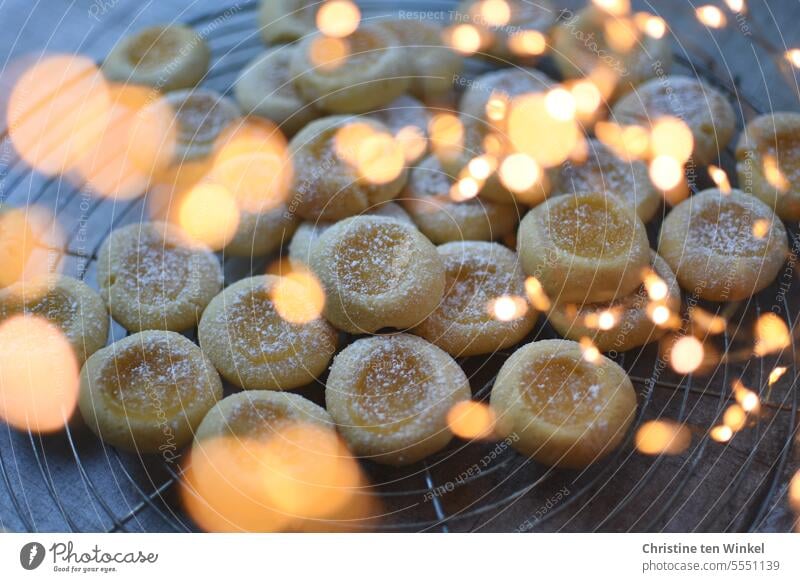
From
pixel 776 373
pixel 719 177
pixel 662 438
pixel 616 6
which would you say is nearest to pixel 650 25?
pixel 616 6

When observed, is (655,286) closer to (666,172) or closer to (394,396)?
(666,172)

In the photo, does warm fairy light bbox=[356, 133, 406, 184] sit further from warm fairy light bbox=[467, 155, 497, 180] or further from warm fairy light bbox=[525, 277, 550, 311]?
warm fairy light bbox=[525, 277, 550, 311]

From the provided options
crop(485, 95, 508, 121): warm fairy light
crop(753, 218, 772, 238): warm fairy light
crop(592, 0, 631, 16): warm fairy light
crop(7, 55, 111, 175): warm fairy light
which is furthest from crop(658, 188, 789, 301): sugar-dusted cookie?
crop(7, 55, 111, 175): warm fairy light

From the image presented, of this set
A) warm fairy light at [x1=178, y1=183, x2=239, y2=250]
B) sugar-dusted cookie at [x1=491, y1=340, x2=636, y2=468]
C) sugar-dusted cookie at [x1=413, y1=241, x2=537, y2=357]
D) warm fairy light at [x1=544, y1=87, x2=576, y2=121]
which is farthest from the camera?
warm fairy light at [x1=544, y1=87, x2=576, y2=121]
